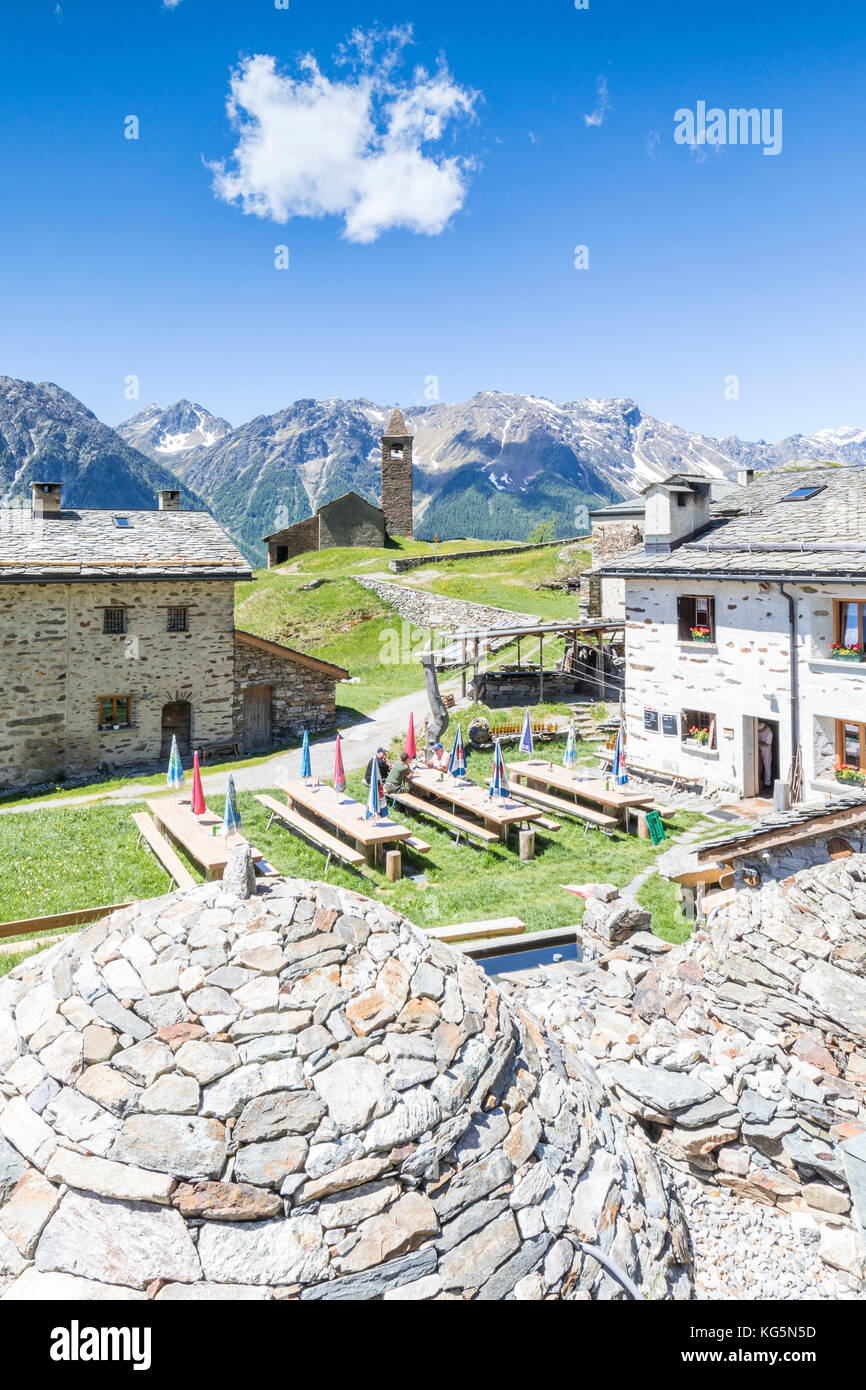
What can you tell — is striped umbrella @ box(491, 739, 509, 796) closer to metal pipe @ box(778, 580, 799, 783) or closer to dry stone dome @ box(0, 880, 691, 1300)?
metal pipe @ box(778, 580, 799, 783)

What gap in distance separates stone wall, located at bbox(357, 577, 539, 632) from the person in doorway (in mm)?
18095

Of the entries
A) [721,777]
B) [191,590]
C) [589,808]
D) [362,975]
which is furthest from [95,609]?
[362,975]

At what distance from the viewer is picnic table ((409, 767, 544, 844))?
1596 cm

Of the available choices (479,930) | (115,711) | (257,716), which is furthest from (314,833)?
(257,716)

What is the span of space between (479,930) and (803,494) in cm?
1570

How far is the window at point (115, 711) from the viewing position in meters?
23.4

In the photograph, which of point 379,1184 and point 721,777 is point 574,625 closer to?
point 721,777

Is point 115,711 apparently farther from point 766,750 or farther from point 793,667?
point 793,667

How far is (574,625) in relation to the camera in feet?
93.1

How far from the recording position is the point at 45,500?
25844mm

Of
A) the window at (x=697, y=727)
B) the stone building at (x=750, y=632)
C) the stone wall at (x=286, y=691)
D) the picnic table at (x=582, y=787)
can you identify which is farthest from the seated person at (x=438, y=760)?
the stone wall at (x=286, y=691)

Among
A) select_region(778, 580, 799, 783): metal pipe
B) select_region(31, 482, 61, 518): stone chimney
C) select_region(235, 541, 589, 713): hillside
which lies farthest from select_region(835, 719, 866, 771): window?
select_region(31, 482, 61, 518): stone chimney

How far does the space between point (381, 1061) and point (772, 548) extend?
16714mm

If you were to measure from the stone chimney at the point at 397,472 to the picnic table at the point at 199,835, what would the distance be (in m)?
55.1
